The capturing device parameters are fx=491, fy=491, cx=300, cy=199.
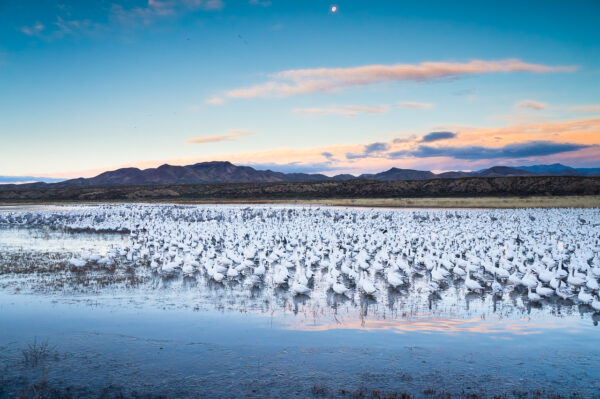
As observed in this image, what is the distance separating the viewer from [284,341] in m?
8.66

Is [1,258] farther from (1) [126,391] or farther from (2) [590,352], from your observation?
(2) [590,352]

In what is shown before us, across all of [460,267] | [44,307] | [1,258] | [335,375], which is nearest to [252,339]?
[335,375]

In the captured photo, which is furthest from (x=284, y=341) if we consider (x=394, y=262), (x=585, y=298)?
(x=585, y=298)

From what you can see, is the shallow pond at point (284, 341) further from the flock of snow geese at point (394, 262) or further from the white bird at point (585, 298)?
the flock of snow geese at point (394, 262)

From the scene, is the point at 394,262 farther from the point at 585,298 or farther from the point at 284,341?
the point at 284,341

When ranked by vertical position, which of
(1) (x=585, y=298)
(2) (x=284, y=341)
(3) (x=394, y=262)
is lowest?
(2) (x=284, y=341)

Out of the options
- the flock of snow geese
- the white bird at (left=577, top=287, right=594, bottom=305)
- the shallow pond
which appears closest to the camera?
the shallow pond

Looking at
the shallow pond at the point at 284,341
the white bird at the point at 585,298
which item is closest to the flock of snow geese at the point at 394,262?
the white bird at the point at 585,298

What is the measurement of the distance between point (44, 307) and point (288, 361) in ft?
21.7

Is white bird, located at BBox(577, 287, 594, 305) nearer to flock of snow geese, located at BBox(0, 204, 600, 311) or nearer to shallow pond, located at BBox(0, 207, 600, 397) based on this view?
flock of snow geese, located at BBox(0, 204, 600, 311)

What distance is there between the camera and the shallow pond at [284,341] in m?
6.68

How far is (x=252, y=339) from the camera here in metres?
8.77

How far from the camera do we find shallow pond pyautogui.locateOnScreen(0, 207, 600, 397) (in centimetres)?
668

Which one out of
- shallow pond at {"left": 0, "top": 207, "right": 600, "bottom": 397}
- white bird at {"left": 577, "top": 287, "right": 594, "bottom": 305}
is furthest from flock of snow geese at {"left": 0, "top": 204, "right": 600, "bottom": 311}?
shallow pond at {"left": 0, "top": 207, "right": 600, "bottom": 397}
